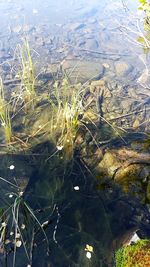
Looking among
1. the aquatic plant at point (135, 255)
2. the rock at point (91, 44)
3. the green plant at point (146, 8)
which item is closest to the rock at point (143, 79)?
the rock at point (91, 44)

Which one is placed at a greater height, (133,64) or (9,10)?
(9,10)

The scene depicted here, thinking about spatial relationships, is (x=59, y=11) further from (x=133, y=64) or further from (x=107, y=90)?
(x=107, y=90)

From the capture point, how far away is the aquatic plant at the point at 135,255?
8.00 ft

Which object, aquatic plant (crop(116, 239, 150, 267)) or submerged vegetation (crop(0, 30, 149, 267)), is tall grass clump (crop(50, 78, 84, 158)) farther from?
aquatic plant (crop(116, 239, 150, 267))

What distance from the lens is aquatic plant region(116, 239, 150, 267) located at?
8.00ft

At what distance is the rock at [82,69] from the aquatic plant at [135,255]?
493cm

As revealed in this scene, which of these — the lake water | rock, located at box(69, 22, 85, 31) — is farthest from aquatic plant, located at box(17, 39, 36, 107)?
rock, located at box(69, 22, 85, 31)

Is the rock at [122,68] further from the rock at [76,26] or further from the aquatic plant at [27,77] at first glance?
the rock at [76,26]

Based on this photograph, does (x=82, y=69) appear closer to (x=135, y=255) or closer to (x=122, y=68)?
(x=122, y=68)

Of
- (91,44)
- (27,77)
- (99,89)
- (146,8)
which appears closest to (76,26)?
(91,44)

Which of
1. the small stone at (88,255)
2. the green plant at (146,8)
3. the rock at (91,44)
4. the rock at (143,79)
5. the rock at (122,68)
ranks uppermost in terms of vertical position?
the green plant at (146,8)

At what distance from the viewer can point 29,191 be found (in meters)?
3.72

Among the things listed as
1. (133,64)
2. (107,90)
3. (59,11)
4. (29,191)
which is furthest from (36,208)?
(59,11)

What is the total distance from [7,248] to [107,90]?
433 cm
